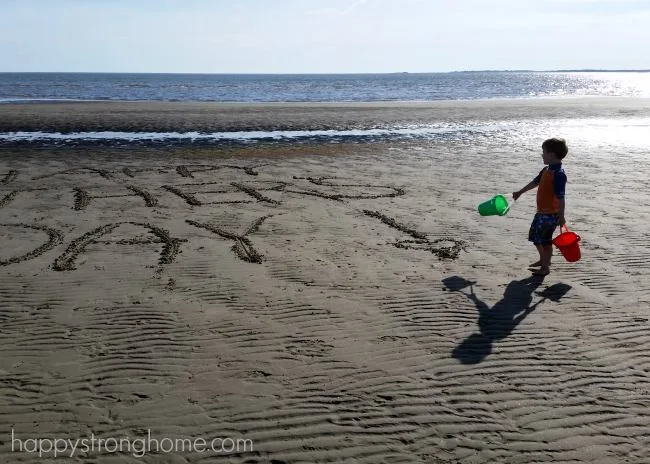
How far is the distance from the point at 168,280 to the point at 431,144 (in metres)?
14.1

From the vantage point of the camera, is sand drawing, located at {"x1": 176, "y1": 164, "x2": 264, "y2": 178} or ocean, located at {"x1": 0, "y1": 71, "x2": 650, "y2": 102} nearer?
sand drawing, located at {"x1": 176, "y1": 164, "x2": 264, "y2": 178}

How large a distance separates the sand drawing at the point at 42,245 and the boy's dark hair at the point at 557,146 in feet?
20.9

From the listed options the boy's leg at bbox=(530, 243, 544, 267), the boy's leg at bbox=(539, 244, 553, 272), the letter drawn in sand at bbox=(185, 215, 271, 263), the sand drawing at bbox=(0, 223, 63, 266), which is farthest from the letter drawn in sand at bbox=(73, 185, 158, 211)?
the boy's leg at bbox=(539, 244, 553, 272)

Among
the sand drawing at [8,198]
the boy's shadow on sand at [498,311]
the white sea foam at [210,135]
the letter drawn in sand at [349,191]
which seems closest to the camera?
the boy's shadow on sand at [498,311]

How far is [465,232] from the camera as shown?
873 centimetres

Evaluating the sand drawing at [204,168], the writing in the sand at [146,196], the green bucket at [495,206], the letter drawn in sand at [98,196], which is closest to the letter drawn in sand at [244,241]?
the writing in the sand at [146,196]

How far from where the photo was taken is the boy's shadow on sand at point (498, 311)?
201 inches

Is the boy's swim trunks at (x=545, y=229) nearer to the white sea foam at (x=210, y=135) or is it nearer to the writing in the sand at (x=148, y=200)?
the writing in the sand at (x=148, y=200)

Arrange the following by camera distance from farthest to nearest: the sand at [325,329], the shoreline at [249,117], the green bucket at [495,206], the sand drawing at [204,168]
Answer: the shoreline at [249,117] < the sand drawing at [204,168] < the green bucket at [495,206] < the sand at [325,329]

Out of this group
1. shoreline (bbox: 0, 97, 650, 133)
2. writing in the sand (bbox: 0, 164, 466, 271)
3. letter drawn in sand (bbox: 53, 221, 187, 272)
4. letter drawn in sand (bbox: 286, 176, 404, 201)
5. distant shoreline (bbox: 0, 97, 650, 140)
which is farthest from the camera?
shoreline (bbox: 0, 97, 650, 133)

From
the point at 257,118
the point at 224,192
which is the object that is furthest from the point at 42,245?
the point at 257,118

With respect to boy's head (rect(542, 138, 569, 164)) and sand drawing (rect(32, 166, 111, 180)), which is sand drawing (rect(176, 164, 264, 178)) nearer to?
sand drawing (rect(32, 166, 111, 180))

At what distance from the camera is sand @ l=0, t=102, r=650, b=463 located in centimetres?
400

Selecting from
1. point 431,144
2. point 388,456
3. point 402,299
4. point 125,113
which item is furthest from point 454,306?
point 125,113
